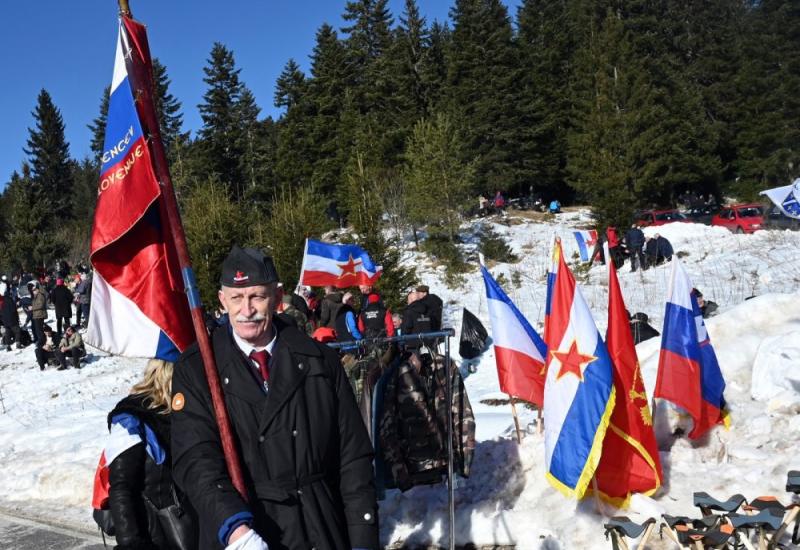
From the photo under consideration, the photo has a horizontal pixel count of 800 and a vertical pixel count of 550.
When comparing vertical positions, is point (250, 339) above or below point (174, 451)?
above

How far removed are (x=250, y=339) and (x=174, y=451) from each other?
0.53m

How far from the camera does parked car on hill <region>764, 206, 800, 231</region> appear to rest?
1021 inches

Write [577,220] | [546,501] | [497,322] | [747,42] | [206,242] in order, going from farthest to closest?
[747,42] → [577,220] → [206,242] → [497,322] → [546,501]

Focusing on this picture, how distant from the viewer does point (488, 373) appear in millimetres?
13320

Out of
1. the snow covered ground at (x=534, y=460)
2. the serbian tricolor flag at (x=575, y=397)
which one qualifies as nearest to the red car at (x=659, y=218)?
the snow covered ground at (x=534, y=460)

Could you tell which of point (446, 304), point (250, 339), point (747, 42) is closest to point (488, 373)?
point (446, 304)

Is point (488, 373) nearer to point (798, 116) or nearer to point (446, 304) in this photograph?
point (446, 304)

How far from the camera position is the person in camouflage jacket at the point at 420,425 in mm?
5797

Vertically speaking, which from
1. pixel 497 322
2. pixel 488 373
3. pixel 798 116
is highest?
pixel 798 116

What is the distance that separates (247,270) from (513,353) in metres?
4.88

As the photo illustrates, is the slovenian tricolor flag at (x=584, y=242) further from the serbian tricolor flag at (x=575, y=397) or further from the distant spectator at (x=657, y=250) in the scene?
the serbian tricolor flag at (x=575, y=397)

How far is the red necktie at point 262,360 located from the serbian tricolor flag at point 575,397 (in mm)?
3418

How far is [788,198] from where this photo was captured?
45.9ft

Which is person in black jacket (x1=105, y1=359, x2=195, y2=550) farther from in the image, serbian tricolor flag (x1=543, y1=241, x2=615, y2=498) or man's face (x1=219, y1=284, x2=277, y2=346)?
serbian tricolor flag (x1=543, y1=241, x2=615, y2=498)
